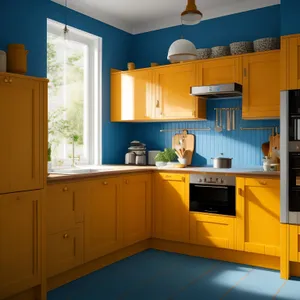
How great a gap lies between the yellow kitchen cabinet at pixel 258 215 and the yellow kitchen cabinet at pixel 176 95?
3.67ft

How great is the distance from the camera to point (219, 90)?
169 inches

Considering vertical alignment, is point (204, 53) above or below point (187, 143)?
above

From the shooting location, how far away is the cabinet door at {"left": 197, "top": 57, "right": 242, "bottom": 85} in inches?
173

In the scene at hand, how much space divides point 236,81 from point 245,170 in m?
0.97

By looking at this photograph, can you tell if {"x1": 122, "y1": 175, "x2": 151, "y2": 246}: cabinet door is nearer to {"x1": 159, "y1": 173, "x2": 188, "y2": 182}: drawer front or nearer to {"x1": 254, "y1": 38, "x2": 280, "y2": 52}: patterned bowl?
{"x1": 159, "y1": 173, "x2": 188, "y2": 182}: drawer front

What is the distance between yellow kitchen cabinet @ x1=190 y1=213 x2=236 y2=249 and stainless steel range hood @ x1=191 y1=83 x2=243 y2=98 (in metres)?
1.27

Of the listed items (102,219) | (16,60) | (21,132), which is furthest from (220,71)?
(21,132)

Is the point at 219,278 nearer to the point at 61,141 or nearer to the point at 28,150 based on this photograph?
the point at 28,150

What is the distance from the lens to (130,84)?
5164 mm

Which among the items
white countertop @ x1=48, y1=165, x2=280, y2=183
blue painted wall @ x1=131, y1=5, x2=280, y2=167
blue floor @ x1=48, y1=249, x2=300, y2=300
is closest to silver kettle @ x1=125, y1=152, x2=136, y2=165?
blue painted wall @ x1=131, y1=5, x2=280, y2=167

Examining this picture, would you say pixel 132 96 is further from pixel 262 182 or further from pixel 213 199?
pixel 262 182

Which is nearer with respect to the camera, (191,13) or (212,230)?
(191,13)

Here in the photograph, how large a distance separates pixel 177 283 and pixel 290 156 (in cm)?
146

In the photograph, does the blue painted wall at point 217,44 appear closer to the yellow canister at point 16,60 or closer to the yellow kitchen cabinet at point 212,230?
the yellow kitchen cabinet at point 212,230
